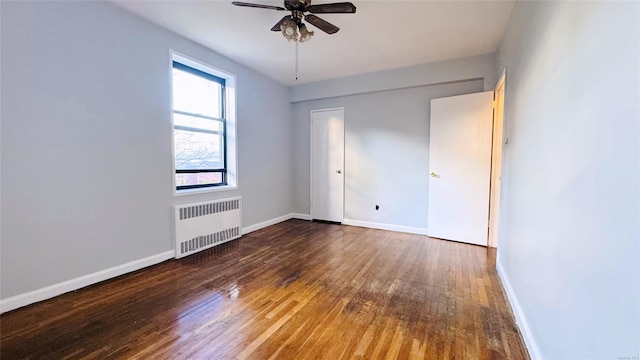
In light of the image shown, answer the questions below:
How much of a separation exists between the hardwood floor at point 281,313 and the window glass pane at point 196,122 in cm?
168

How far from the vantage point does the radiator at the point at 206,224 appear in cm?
310

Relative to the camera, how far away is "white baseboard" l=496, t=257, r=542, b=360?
151 centimetres

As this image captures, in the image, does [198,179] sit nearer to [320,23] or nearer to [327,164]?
[327,164]

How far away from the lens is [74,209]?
2.27 m

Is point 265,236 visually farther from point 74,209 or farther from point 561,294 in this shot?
point 561,294

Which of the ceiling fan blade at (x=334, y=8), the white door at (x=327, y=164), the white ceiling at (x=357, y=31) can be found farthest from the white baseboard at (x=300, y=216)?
the ceiling fan blade at (x=334, y=8)

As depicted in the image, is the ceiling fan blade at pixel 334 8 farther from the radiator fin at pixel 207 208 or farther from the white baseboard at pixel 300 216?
the white baseboard at pixel 300 216

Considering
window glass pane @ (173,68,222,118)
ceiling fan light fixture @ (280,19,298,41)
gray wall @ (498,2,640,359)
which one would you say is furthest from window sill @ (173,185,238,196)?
gray wall @ (498,2,640,359)

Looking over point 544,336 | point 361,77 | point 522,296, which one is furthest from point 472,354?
point 361,77

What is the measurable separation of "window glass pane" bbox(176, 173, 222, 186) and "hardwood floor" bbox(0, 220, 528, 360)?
0.97 meters

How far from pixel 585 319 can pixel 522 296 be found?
1.01 meters

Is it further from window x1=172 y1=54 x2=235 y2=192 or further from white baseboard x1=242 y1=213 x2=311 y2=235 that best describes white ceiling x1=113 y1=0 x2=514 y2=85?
white baseboard x1=242 y1=213 x2=311 y2=235

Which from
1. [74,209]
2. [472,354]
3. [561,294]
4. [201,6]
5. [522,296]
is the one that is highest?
[201,6]

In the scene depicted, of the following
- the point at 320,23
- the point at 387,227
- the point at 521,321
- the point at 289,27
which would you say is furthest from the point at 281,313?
the point at 387,227
